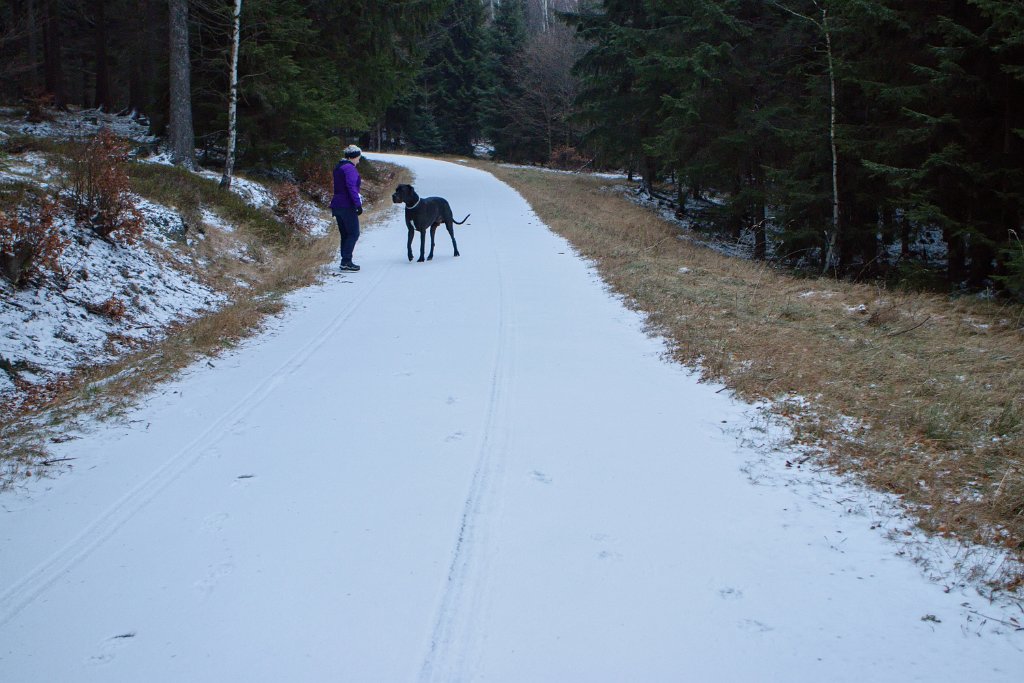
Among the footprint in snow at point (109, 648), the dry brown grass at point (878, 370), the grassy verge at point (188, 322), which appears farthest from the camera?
the grassy verge at point (188, 322)

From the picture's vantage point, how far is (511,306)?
29.0ft

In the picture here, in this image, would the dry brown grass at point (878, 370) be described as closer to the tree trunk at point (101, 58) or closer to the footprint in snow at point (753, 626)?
the footprint in snow at point (753, 626)

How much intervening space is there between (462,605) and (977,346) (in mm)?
7251

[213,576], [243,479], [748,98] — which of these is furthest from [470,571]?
[748,98]

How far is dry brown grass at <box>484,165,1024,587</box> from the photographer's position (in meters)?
4.02

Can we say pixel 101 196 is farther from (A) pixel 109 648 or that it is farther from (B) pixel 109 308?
(A) pixel 109 648

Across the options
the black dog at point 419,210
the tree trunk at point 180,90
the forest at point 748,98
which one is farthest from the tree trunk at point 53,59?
the black dog at point 419,210

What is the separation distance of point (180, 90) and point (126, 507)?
13.1 metres

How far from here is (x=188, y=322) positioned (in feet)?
28.6

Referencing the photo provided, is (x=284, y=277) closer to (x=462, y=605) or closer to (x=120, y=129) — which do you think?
(x=462, y=605)

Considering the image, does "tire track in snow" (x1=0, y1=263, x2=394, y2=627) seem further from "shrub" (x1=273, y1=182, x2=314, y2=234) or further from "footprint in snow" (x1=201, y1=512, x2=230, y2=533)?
"shrub" (x1=273, y1=182, x2=314, y2=234)

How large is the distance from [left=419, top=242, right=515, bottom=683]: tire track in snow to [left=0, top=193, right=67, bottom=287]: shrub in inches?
216

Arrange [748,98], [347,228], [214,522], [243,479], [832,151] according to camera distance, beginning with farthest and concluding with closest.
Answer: [748,98]
[832,151]
[347,228]
[243,479]
[214,522]

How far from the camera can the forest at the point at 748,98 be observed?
11.6 meters
